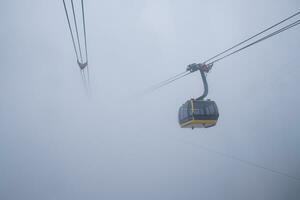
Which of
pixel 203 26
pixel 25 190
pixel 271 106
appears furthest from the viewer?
pixel 271 106

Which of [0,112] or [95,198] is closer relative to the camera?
[0,112]

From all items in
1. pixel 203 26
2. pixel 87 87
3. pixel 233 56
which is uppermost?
pixel 203 26

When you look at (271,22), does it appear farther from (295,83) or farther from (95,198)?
(95,198)

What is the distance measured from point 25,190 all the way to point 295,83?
14157mm

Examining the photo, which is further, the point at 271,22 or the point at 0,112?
the point at 271,22

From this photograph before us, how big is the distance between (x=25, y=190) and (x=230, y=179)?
28.1 feet

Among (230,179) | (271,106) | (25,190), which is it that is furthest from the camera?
(271,106)

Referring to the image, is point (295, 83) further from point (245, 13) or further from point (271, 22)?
point (245, 13)

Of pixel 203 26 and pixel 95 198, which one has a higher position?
pixel 203 26

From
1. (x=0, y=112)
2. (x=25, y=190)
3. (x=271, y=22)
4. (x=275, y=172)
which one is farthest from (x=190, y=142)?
(x=271, y=22)

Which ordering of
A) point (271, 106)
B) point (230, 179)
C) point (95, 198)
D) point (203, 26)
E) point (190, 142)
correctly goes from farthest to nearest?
point (271, 106)
point (203, 26)
point (230, 179)
point (190, 142)
point (95, 198)

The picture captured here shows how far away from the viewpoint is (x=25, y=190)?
8969mm

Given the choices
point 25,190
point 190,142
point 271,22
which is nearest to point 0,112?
point 25,190

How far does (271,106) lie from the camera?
14.1 m
